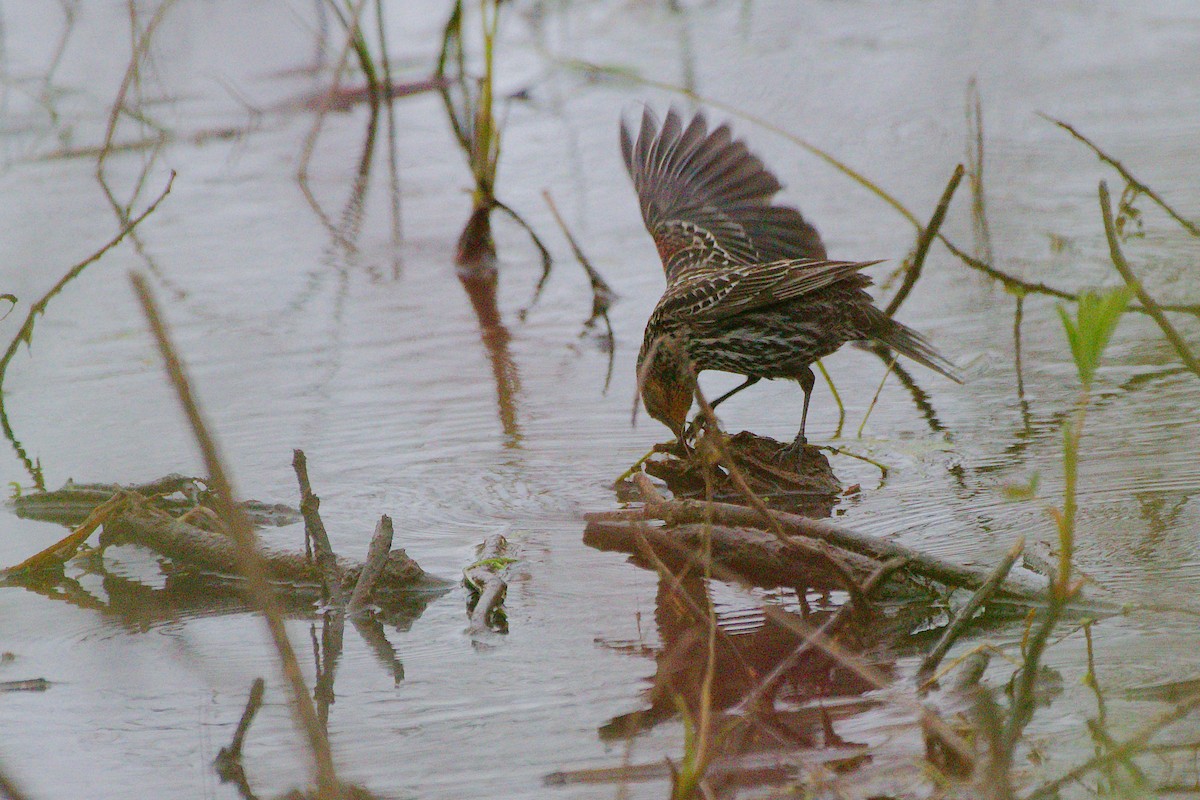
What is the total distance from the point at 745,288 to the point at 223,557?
2.00 m

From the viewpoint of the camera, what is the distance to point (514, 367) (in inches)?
229

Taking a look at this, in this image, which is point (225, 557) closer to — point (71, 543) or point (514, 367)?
point (71, 543)

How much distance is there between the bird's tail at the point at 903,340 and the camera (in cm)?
497

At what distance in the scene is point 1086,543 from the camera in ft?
12.1

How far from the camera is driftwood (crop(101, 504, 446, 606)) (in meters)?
3.71

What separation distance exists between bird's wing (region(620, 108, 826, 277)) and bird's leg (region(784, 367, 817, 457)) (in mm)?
661

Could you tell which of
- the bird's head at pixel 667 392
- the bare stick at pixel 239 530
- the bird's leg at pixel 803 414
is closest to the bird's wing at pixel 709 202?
the bird's leg at pixel 803 414

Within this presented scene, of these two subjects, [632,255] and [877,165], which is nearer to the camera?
[632,255]

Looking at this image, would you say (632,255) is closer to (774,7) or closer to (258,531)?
(258,531)

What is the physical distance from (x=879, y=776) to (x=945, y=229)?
4.75 metres

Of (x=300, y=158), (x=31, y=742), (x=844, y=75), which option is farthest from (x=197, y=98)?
(x=31, y=742)

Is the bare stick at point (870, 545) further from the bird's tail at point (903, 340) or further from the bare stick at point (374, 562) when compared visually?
the bird's tail at point (903, 340)

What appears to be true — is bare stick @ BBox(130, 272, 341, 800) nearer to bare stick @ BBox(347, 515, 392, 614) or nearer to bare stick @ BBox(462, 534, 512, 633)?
bare stick @ BBox(462, 534, 512, 633)

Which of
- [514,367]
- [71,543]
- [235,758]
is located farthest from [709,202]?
[235,758]
